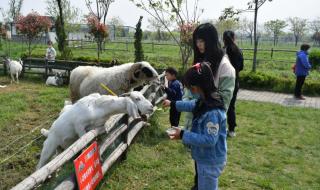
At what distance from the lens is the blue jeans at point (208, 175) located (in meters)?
3.19

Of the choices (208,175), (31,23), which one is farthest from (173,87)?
(31,23)

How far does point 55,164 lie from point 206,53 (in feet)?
5.58

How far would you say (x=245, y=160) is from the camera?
6.05 m

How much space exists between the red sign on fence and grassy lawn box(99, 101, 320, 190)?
2.24 ft

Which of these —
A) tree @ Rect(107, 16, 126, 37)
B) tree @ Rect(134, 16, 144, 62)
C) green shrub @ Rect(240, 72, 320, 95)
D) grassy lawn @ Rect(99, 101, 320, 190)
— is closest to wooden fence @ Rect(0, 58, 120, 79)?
tree @ Rect(134, 16, 144, 62)

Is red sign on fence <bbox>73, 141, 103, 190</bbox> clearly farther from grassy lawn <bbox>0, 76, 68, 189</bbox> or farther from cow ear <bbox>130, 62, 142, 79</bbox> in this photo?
cow ear <bbox>130, 62, 142, 79</bbox>

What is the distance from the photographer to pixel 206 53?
134 inches

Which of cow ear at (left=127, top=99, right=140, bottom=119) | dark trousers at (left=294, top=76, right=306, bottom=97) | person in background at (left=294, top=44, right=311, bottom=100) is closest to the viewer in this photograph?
cow ear at (left=127, top=99, right=140, bottom=119)

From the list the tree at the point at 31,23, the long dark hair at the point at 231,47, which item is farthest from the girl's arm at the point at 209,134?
the tree at the point at 31,23

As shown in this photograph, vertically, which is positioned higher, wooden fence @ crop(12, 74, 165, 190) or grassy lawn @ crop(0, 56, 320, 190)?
wooden fence @ crop(12, 74, 165, 190)

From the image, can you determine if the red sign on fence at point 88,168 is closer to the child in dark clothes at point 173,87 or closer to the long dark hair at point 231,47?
the child in dark clothes at point 173,87

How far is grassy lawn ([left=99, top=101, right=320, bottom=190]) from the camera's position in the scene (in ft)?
16.5

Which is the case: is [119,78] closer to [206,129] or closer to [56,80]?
[206,129]

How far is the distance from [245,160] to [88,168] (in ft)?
10.4
